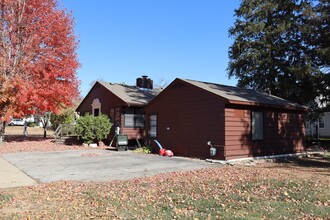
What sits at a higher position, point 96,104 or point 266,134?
point 96,104

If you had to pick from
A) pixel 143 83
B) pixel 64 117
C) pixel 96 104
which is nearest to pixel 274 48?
pixel 143 83

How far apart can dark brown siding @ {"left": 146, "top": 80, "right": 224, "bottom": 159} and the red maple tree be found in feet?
23.9

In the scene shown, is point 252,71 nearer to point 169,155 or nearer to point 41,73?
point 169,155

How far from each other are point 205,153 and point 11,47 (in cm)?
1385

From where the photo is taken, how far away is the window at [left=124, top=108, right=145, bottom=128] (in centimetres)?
2023

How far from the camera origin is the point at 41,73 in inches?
767

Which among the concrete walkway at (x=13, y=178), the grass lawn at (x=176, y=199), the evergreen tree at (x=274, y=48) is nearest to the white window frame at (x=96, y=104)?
the evergreen tree at (x=274, y=48)

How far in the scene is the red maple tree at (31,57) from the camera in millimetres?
18422

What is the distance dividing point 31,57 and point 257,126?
46.1 feet

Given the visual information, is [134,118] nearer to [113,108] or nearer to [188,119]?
[113,108]

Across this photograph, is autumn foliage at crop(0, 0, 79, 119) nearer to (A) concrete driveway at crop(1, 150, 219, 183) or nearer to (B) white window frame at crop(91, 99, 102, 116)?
(B) white window frame at crop(91, 99, 102, 116)

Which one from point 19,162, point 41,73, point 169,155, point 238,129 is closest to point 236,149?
point 238,129

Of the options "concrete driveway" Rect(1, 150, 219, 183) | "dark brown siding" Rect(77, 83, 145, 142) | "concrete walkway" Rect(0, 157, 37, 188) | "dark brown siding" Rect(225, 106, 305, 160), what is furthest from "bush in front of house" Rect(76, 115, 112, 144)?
"dark brown siding" Rect(225, 106, 305, 160)

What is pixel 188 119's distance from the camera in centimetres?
1432
